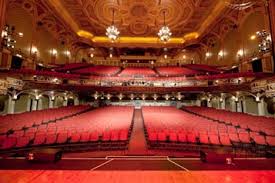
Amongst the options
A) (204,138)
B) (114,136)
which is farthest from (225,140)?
(114,136)

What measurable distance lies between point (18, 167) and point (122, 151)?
2.64 meters

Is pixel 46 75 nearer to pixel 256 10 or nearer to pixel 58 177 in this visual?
pixel 58 177

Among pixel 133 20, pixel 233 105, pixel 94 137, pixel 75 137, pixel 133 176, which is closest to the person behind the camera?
pixel 133 176

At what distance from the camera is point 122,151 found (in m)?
4.69

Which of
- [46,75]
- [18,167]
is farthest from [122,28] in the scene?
[18,167]

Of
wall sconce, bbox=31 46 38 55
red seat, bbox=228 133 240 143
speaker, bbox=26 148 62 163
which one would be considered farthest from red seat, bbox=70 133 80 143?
wall sconce, bbox=31 46 38 55

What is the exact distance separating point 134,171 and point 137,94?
825cm

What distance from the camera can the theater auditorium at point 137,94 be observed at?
2.75 metres

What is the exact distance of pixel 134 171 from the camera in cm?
254

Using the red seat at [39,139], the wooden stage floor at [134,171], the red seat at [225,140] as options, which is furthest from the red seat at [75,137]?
the red seat at [225,140]

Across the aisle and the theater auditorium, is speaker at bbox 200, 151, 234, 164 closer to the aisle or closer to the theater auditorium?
the theater auditorium

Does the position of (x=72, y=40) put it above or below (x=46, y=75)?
above

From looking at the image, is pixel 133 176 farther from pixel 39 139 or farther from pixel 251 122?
pixel 251 122

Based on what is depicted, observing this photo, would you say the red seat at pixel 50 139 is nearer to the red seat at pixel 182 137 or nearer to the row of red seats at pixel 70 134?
the row of red seats at pixel 70 134
